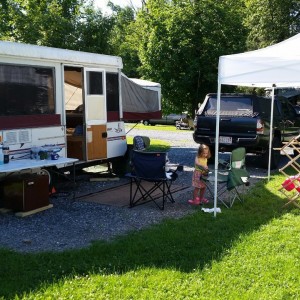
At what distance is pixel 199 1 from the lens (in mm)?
19578

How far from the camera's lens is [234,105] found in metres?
9.97

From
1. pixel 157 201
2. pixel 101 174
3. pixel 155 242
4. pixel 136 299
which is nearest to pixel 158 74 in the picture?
pixel 101 174

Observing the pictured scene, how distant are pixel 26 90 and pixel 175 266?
4.15m

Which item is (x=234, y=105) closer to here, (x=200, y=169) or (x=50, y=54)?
(x=200, y=169)

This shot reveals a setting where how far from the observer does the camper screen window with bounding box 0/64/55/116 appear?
6719 millimetres

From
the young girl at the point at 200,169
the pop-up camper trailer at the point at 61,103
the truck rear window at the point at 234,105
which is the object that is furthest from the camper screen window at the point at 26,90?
the truck rear window at the point at 234,105

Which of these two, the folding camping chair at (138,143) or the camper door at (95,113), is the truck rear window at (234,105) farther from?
the camper door at (95,113)

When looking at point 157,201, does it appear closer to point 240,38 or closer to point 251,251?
point 251,251

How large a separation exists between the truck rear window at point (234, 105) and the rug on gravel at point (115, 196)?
8.63 feet

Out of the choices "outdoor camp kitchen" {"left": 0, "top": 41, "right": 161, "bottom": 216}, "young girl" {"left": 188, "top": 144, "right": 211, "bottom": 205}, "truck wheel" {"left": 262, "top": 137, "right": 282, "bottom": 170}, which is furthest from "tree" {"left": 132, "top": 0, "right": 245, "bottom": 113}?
"young girl" {"left": 188, "top": 144, "right": 211, "bottom": 205}

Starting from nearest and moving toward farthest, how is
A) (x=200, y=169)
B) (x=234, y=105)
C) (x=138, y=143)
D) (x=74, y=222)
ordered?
(x=74, y=222), (x=200, y=169), (x=138, y=143), (x=234, y=105)

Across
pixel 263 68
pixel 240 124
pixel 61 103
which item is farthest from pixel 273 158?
pixel 61 103

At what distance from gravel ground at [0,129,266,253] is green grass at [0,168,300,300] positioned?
32 centimetres

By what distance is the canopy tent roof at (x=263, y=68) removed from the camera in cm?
561
